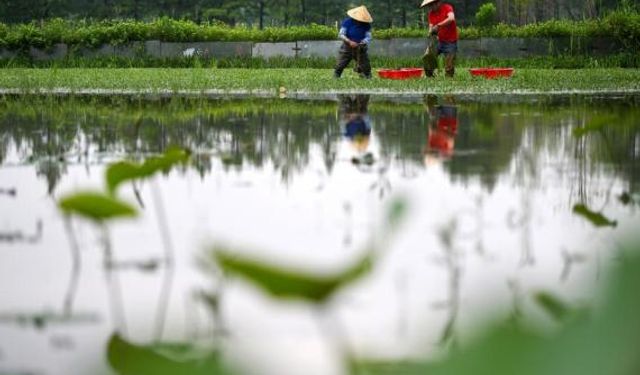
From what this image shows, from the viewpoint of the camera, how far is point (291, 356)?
1785 millimetres

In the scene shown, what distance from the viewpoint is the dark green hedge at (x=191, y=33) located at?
2380 cm

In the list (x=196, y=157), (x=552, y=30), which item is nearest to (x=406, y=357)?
(x=196, y=157)

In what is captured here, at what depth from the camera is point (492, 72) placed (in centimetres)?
1614

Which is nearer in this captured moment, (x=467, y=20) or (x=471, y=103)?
(x=471, y=103)

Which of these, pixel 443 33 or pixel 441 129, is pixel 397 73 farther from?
pixel 441 129

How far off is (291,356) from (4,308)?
74 centimetres

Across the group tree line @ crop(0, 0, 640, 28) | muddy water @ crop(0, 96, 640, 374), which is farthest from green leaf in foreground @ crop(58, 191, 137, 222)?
tree line @ crop(0, 0, 640, 28)

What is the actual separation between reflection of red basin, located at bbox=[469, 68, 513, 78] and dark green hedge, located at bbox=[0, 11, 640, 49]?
7108 mm

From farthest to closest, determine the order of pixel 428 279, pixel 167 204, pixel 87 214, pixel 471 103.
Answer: pixel 471 103
pixel 167 204
pixel 428 279
pixel 87 214

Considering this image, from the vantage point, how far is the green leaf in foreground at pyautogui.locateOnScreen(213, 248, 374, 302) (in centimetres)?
47

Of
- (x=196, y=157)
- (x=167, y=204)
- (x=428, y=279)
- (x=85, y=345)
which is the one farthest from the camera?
(x=196, y=157)

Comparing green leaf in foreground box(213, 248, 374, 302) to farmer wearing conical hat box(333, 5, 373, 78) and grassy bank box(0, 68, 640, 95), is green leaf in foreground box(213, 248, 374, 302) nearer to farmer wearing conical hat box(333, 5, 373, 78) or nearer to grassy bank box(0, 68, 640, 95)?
grassy bank box(0, 68, 640, 95)

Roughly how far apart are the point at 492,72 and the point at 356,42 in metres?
2.31

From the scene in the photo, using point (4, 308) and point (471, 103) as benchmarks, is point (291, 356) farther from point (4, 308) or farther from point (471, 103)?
point (471, 103)
